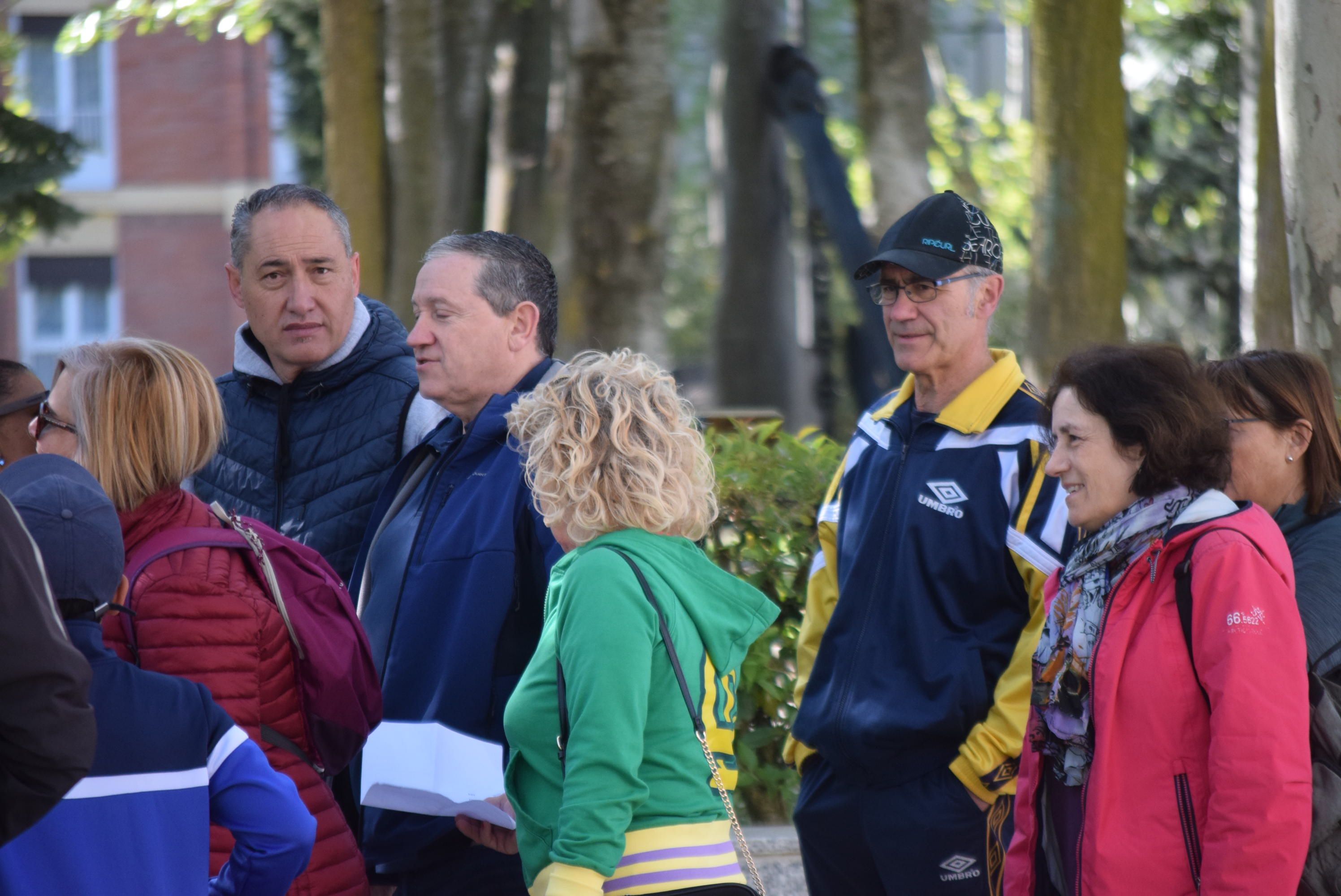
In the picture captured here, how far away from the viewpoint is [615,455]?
2.61m

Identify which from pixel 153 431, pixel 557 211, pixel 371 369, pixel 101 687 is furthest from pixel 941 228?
pixel 557 211

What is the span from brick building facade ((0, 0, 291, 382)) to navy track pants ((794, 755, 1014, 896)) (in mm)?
24151

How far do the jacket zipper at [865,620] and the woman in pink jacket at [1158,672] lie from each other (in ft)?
1.90

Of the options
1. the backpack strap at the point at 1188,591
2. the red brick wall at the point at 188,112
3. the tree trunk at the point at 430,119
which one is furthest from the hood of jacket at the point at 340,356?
the red brick wall at the point at 188,112

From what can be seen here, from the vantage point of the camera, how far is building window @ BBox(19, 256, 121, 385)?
85.3 ft

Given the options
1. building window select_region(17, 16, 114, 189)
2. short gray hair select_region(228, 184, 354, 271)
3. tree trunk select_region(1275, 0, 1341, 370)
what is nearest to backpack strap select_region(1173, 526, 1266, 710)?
short gray hair select_region(228, 184, 354, 271)

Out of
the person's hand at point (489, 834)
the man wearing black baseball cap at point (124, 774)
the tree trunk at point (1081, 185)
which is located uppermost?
the tree trunk at point (1081, 185)

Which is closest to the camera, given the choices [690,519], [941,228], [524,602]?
[690,519]

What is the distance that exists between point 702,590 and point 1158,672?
2.80 feet

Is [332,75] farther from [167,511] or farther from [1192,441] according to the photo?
[1192,441]

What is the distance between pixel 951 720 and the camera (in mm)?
3266

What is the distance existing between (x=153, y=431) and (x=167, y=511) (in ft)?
0.53

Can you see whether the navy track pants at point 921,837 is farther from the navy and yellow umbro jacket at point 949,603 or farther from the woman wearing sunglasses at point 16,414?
the woman wearing sunglasses at point 16,414

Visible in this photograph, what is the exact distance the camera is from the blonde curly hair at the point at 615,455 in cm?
261
